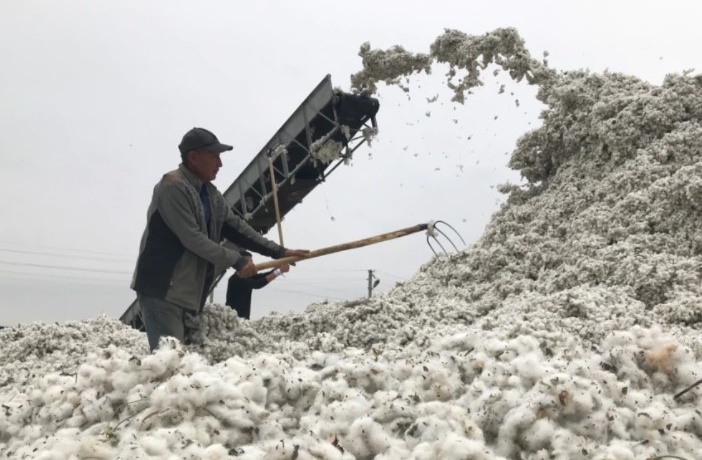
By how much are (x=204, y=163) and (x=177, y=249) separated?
0.50 metres

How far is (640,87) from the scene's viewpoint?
5.13 m

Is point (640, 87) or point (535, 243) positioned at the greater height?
point (640, 87)

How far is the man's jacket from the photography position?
3.33 m

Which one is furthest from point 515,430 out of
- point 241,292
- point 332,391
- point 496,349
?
point 241,292

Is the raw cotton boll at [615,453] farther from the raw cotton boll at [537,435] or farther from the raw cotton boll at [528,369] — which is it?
the raw cotton boll at [528,369]

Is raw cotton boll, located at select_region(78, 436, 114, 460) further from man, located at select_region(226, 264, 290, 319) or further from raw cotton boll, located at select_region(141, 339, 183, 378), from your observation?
man, located at select_region(226, 264, 290, 319)

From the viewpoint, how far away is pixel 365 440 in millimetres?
1805

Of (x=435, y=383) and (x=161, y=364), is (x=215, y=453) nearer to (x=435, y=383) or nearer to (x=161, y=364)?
(x=161, y=364)

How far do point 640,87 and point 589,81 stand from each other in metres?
0.39

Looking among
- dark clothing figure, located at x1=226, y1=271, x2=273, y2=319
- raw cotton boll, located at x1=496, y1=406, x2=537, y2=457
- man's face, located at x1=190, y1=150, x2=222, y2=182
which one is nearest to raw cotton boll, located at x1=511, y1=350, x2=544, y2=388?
raw cotton boll, located at x1=496, y1=406, x2=537, y2=457

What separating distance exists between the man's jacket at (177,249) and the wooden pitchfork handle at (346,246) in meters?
0.36

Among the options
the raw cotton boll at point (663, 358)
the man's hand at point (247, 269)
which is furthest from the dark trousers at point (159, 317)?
the raw cotton boll at point (663, 358)

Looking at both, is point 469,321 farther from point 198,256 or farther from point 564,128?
point 564,128

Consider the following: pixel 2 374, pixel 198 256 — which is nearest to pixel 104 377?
pixel 198 256
